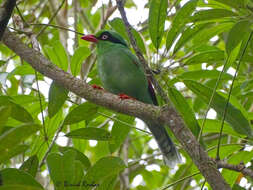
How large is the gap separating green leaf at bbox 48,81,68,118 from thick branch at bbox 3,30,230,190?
0.84 ft

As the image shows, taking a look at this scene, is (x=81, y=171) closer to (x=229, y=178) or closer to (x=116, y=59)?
(x=229, y=178)

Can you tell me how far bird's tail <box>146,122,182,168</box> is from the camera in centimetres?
399

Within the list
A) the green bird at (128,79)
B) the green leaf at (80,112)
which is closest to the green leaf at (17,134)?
the green leaf at (80,112)

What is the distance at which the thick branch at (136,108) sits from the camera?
2301 millimetres

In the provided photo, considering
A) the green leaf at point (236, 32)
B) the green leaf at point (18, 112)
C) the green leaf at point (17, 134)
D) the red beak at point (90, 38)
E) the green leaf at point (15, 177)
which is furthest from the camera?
the red beak at point (90, 38)

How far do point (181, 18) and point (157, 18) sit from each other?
0.60 ft

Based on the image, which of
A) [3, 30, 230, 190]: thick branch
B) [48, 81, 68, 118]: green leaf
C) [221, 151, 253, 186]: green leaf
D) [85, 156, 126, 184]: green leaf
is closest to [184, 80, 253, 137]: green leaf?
[3, 30, 230, 190]: thick branch

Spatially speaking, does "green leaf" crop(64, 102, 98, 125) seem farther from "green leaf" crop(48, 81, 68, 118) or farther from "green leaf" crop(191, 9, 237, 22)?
"green leaf" crop(191, 9, 237, 22)

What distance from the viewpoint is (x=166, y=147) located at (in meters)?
4.15

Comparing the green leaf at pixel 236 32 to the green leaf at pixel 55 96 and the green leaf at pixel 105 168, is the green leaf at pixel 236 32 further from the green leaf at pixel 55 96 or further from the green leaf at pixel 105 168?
the green leaf at pixel 55 96

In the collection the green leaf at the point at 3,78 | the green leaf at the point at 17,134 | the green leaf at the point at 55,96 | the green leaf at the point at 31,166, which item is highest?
the green leaf at the point at 3,78

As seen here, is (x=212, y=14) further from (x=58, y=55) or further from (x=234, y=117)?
(x=58, y=55)

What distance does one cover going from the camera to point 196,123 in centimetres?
304

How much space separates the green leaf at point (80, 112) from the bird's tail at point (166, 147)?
51.3 inches
